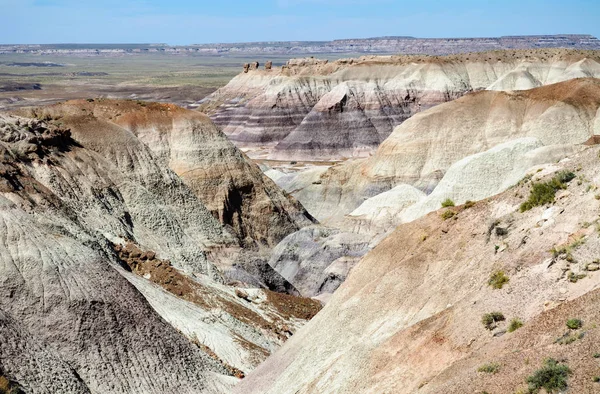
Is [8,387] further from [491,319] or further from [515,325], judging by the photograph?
[515,325]

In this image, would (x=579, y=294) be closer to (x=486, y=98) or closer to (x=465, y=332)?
(x=465, y=332)

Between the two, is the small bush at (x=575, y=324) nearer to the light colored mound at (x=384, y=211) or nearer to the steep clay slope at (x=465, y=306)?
the steep clay slope at (x=465, y=306)

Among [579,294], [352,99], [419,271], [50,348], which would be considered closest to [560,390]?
[579,294]

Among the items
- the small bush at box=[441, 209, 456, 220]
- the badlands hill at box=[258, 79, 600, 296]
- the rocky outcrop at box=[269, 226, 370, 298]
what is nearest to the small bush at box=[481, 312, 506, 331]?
the small bush at box=[441, 209, 456, 220]

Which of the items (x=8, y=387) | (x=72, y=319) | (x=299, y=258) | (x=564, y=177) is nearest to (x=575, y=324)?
(x=564, y=177)

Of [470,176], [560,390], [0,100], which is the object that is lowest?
[0,100]

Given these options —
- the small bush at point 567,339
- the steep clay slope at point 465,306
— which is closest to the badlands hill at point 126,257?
the steep clay slope at point 465,306
